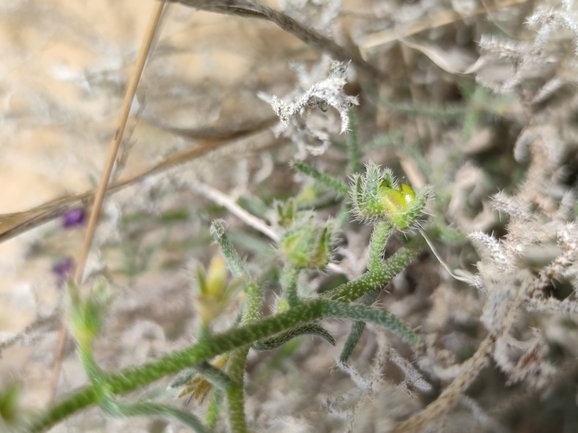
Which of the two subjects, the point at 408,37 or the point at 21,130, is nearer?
the point at 408,37

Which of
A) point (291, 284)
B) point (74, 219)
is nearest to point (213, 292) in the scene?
point (291, 284)

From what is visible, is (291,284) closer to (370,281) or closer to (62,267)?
(370,281)

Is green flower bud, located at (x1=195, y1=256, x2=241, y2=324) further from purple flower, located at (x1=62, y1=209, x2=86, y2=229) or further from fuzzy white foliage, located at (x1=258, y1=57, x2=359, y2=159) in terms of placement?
purple flower, located at (x1=62, y1=209, x2=86, y2=229)

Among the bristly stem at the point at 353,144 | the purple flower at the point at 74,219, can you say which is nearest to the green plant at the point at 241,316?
the bristly stem at the point at 353,144

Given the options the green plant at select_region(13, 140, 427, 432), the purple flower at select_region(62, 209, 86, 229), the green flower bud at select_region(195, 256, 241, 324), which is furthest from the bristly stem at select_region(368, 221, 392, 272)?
the purple flower at select_region(62, 209, 86, 229)

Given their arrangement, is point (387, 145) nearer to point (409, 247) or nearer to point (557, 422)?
point (409, 247)

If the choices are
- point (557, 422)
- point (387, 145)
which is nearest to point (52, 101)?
point (387, 145)

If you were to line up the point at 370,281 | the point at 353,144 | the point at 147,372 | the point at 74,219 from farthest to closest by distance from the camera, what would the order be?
the point at 74,219
the point at 353,144
the point at 370,281
the point at 147,372
